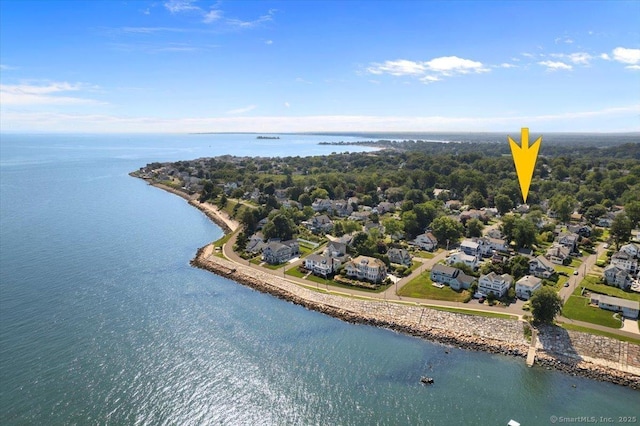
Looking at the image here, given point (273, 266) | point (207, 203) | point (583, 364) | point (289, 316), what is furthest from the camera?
point (207, 203)

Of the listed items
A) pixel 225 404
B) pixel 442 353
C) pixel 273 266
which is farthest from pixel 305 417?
pixel 273 266

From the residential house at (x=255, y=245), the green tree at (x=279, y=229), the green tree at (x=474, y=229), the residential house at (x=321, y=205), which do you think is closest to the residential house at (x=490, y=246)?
the green tree at (x=474, y=229)

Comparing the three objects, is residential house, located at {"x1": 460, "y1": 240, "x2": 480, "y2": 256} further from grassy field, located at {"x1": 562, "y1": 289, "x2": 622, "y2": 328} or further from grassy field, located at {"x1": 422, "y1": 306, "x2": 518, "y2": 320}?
grassy field, located at {"x1": 422, "y1": 306, "x2": 518, "y2": 320}

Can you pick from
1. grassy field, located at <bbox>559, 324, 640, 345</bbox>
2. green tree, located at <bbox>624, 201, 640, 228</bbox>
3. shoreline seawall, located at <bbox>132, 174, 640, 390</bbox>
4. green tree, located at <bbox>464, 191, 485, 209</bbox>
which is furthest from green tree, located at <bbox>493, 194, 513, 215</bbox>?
shoreline seawall, located at <bbox>132, 174, 640, 390</bbox>

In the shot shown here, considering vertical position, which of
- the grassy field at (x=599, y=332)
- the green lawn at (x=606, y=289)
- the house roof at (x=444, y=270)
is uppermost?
the house roof at (x=444, y=270)

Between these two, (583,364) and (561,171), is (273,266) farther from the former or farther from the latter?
(561,171)

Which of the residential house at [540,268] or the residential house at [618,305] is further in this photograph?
the residential house at [540,268]

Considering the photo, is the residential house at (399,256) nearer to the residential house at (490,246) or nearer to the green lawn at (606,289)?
the residential house at (490,246)
